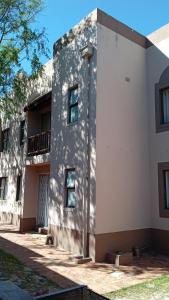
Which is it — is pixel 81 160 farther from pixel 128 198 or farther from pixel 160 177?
pixel 160 177

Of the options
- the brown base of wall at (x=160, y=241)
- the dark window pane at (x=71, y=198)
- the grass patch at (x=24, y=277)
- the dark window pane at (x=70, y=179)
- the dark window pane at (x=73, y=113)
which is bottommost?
the grass patch at (x=24, y=277)

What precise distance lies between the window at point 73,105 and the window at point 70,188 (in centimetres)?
212

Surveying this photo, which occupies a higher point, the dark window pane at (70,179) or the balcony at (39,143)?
the balcony at (39,143)

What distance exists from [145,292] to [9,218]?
40.6 feet

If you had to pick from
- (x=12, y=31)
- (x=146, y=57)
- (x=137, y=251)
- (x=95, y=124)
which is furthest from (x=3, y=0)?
(x=137, y=251)

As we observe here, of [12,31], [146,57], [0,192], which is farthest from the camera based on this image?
[0,192]

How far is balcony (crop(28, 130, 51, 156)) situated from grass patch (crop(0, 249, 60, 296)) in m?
6.04

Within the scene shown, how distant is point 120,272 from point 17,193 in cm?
1008

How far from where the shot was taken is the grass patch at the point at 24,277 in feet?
21.4

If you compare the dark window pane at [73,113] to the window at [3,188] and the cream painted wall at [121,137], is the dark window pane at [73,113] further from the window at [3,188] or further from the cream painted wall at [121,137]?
the window at [3,188]

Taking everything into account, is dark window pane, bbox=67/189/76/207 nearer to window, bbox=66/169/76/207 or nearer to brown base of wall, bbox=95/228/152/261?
window, bbox=66/169/76/207

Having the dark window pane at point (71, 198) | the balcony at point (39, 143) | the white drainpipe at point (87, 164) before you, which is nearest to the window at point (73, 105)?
the white drainpipe at point (87, 164)

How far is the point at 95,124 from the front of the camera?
1026 centimetres

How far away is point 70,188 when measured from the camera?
37.1ft
